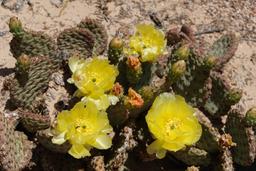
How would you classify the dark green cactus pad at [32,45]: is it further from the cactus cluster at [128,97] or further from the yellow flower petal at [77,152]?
the yellow flower petal at [77,152]

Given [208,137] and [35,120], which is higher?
[35,120]

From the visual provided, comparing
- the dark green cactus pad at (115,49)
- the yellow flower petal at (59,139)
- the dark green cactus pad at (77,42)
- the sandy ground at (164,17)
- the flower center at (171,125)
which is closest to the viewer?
the yellow flower petal at (59,139)

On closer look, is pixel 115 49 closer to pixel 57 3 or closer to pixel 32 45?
pixel 32 45

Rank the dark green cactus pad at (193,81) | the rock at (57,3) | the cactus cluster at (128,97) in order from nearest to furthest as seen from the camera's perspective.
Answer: the cactus cluster at (128,97)
the dark green cactus pad at (193,81)
the rock at (57,3)

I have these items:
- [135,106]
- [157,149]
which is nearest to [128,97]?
[135,106]

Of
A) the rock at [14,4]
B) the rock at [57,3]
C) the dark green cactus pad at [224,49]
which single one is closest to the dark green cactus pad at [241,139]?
the dark green cactus pad at [224,49]

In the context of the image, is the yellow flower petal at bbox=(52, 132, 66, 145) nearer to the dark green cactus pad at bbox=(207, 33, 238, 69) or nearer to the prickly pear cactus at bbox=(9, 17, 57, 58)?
the prickly pear cactus at bbox=(9, 17, 57, 58)

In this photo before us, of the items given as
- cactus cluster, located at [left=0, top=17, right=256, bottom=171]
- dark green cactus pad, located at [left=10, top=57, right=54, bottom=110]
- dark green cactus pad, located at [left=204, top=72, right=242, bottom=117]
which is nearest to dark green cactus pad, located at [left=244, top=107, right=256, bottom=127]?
cactus cluster, located at [left=0, top=17, right=256, bottom=171]
